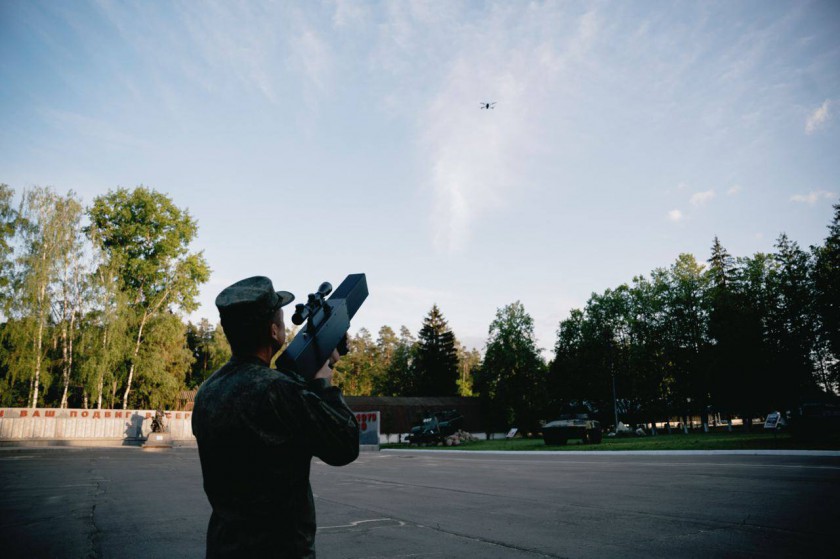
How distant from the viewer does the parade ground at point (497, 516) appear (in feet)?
15.7

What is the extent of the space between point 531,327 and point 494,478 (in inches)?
2248

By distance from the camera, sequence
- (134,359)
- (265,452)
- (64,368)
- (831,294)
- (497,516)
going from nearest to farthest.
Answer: (265,452) < (497,516) < (831,294) < (64,368) < (134,359)

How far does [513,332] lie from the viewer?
66.6m

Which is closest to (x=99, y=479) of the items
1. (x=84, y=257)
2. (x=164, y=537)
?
(x=164, y=537)

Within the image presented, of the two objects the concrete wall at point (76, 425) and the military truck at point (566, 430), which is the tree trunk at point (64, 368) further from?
the military truck at point (566, 430)

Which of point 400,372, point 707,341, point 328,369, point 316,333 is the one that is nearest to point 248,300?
point 316,333

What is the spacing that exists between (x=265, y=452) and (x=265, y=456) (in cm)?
2

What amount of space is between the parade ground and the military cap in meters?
3.52

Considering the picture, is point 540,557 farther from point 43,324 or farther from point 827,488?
point 43,324

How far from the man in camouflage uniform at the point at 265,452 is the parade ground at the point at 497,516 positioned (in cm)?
320

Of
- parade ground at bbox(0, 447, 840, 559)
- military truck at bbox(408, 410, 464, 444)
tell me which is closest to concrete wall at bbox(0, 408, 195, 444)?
military truck at bbox(408, 410, 464, 444)

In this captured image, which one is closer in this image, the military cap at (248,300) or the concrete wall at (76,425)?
the military cap at (248,300)

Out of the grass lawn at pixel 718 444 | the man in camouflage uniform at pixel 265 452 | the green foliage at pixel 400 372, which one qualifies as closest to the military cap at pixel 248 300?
the man in camouflage uniform at pixel 265 452

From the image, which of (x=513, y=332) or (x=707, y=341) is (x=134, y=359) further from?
(x=707, y=341)
